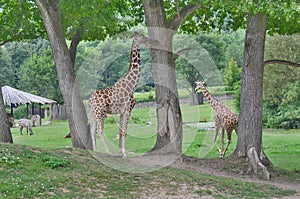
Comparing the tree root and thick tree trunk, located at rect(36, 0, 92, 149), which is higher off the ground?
thick tree trunk, located at rect(36, 0, 92, 149)

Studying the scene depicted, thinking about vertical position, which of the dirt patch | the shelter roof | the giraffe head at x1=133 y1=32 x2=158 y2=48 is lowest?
the dirt patch

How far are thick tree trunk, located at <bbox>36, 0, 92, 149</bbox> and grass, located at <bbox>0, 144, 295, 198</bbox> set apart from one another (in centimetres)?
144

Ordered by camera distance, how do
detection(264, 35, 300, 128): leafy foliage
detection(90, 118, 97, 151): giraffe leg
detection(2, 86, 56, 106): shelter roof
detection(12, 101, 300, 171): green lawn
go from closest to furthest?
Answer: 1. detection(90, 118, 97, 151): giraffe leg
2. detection(12, 101, 300, 171): green lawn
3. detection(264, 35, 300, 128): leafy foliage
4. detection(2, 86, 56, 106): shelter roof

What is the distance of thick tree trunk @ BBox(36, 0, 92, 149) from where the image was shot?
38.8 ft

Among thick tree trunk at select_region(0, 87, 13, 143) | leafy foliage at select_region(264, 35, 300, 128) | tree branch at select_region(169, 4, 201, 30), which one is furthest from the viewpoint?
leafy foliage at select_region(264, 35, 300, 128)

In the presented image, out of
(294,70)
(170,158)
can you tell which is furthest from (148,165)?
(294,70)

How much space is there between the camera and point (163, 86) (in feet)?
39.5

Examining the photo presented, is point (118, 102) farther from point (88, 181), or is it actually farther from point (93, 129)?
point (88, 181)

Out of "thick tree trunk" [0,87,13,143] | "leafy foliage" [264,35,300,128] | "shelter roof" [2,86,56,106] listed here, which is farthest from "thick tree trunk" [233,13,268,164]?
"shelter roof" [2,86,56,106]

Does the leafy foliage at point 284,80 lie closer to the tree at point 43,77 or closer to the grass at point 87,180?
the tree at point 43,77

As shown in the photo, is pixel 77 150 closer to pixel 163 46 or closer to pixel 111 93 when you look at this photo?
pixel 111 93

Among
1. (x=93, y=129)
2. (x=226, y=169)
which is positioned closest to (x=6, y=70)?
(x=93, y=129)

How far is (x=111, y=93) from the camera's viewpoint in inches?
436

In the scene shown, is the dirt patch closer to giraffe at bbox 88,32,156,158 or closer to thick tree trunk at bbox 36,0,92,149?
giraffe at bbox 88,32,156,158
